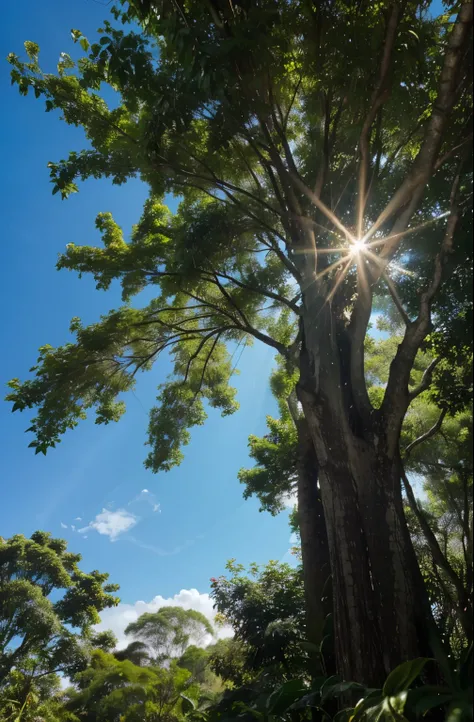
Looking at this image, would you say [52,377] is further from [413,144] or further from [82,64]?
[413,144]

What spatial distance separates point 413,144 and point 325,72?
1575 millimetres

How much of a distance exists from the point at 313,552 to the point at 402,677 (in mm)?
3191

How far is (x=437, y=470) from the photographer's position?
4.72 m

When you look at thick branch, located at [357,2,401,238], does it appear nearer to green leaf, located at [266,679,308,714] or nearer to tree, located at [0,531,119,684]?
green leaf, located at [266,679,308,714]

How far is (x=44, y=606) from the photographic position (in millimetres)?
14242

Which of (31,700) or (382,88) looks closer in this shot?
(382,88)

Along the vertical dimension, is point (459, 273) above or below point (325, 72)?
below

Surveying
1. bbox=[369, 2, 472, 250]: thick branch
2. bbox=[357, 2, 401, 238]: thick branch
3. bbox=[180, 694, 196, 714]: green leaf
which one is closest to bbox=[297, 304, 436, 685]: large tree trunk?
bbox=[369, 2, 472, 250]: thick branch

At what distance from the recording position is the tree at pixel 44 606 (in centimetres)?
1370

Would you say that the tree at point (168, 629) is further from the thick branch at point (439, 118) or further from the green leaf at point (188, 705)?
the thick branch at point (439, 118)

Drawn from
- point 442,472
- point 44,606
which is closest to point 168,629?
point 44,606

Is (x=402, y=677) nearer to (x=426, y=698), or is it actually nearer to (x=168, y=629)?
(x=426, y=698)

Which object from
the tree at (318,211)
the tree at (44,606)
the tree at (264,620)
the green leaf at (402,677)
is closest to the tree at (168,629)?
the tree at (44,606)

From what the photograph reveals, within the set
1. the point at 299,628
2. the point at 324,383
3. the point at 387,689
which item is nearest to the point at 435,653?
the point at 387,689
